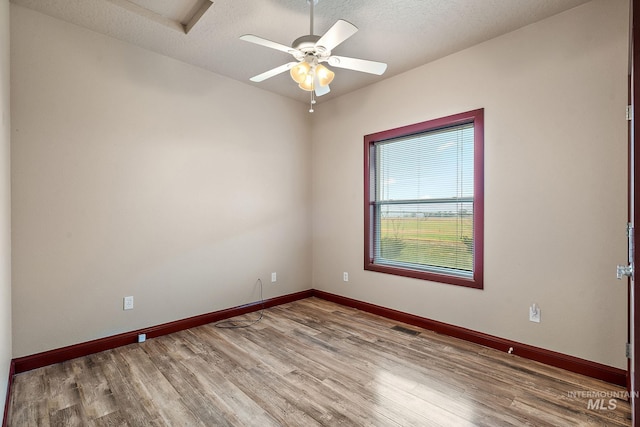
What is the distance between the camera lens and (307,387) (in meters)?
2.12

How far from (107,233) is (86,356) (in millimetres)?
1035

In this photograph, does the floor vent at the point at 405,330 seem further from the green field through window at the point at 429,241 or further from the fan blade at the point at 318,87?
the fan blade at the point at 318,87

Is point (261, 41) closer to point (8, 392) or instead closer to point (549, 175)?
point (549, 175)

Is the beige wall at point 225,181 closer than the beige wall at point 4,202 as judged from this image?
No

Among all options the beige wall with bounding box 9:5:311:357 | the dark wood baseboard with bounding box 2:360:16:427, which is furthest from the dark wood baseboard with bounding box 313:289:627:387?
the dark wood baseboard with bounding box 2:360:16:427


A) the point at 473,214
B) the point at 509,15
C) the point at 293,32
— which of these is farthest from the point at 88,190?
the point at 509,15

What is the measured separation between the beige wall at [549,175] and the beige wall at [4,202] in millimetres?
3266

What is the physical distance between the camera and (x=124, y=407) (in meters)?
1.89

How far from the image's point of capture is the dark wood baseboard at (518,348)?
84.7 inches

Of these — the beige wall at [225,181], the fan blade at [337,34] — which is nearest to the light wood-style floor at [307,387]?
the beige wall at [225,181]

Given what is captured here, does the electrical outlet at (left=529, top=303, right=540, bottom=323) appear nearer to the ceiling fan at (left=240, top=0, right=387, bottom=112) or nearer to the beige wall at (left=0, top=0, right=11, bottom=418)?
the ceiling fan at (left=240, top=0, right=387, bottom=112)

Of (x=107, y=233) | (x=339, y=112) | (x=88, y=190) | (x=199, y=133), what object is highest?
(x=339, y=112)

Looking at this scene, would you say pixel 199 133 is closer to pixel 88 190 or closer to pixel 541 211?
pixel 88 190

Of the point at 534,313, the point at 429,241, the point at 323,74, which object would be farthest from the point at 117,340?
the point at 534,313
